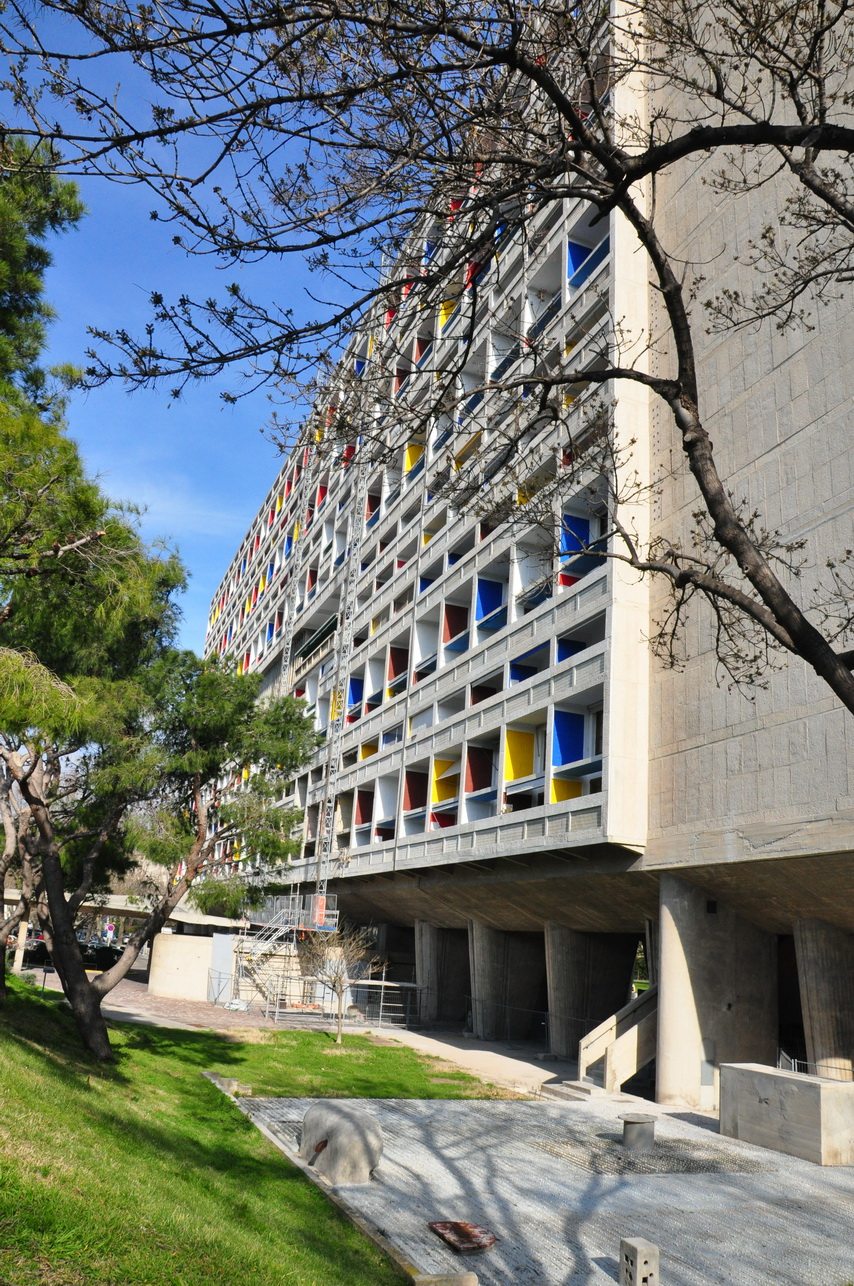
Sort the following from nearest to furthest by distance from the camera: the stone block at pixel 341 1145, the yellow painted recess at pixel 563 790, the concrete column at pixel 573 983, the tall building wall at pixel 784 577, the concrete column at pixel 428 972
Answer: the stone block at pixel 341 1145 < the tall building wall at pixel 784 577 < the yellow painted recess at pixel 563 790 < the concrete column at pixel 573 983 < the concrete column at pixel 428 972

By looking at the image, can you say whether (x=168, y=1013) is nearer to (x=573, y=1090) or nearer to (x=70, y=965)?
(x=573, y=1090)

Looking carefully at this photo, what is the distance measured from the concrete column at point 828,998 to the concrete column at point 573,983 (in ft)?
28.4

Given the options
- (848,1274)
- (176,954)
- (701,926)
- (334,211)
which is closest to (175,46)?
(334,211)

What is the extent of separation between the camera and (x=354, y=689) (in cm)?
4088

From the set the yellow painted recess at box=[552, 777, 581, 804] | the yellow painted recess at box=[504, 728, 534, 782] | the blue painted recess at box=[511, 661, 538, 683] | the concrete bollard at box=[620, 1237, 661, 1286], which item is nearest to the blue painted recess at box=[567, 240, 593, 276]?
the blue painted recess at box=[511, 661, 538, 683]

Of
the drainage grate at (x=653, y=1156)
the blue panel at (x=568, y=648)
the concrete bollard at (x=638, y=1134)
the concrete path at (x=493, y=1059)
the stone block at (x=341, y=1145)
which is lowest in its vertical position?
the concrete path at (x=493, y=1059)

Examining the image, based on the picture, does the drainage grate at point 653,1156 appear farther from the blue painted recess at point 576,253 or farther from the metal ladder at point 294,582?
the metal ladder at point 294,582

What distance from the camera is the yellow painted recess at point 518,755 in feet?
81.6

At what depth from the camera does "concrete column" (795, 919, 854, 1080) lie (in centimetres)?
1781

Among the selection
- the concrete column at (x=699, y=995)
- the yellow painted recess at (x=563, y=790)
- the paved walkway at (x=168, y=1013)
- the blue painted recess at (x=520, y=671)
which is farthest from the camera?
the paved walkway at (x=168, y=1013)

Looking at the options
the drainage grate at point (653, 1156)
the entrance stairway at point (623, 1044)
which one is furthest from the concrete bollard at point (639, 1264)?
the entrance stairway at point (623, 1044)

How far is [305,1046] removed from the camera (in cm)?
2462

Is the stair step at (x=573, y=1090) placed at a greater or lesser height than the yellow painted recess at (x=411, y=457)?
lesser

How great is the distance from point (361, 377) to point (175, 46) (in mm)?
2208
